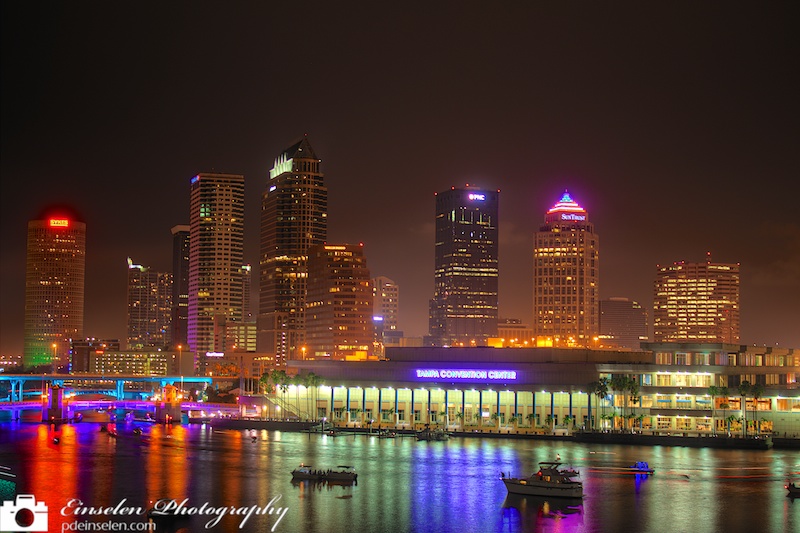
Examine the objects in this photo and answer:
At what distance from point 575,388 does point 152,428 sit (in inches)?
3222

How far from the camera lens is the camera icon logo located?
256 feet

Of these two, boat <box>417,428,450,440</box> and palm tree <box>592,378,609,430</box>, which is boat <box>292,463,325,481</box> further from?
palm tree <box>592,378,609,430</box>

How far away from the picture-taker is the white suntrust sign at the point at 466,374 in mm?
161875

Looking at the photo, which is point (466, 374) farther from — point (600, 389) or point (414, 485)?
point (414, 485)

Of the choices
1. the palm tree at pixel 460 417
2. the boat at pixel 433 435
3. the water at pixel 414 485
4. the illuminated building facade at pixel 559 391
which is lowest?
the water at pixel 414 485

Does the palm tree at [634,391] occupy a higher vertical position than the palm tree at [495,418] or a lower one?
higher

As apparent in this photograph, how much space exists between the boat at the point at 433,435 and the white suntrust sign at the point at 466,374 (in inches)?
564

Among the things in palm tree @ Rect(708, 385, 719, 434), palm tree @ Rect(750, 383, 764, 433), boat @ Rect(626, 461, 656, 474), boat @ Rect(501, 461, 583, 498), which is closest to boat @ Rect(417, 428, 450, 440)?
palm tree @ Rect(708, 385, 719, 434)

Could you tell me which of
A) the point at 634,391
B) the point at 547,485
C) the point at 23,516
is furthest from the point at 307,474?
the point at 634,391

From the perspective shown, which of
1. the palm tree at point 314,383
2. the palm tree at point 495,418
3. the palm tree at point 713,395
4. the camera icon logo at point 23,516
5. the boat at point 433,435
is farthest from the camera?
the palm tree at point 314,383

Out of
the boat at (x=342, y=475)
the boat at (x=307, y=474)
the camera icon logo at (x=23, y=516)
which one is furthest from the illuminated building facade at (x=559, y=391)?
the camera icon logo at (x=23, y=516)

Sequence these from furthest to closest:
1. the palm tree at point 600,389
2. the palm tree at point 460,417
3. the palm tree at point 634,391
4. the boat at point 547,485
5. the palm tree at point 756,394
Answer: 1. the palm tree at point 460,417
2. the palm tree at point 600,389
3. the palm tree at point 634,391
4. the palm tree at point 756,394
5. the boat at point 547,485

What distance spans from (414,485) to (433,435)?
47529 mm

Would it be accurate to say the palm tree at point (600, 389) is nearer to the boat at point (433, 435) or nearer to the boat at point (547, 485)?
the boat at point (433, 435)
